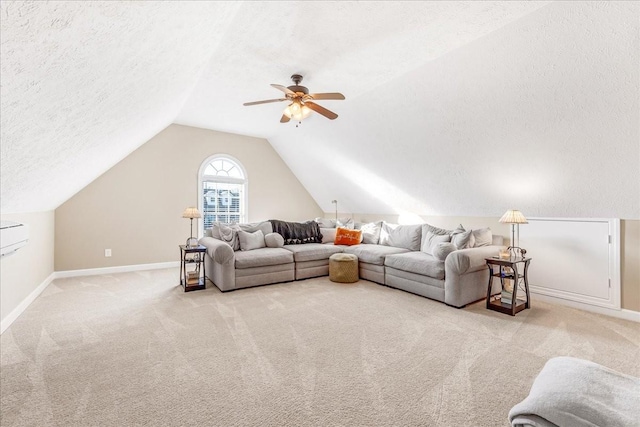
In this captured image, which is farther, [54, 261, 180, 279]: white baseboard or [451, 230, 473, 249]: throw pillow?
[54, 261, 180, 279]: white baseboard

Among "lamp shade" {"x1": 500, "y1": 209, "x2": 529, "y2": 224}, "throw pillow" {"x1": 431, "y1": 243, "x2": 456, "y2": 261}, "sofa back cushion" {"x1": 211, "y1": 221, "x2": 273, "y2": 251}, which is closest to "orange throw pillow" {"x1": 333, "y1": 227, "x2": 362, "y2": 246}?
"sofa back cushion" {"x1": 211, "y1": 221, "x2": 273, "y2": 251}

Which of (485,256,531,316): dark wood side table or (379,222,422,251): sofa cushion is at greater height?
(379,222,422,251): sofa cushion

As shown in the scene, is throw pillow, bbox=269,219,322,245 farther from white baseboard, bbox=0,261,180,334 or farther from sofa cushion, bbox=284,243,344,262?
white baseboard, bbox=0,261,180,334

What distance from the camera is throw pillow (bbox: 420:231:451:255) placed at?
4102 mm

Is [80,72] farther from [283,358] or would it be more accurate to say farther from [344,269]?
[344,269]

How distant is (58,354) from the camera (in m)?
2.30

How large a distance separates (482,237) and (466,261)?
0.85m

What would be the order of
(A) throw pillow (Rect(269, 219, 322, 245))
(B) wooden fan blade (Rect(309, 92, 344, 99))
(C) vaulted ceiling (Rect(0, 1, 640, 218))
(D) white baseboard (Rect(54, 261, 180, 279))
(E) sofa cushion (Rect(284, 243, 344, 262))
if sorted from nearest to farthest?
(C) vaulted ceiling (Rect(0, 1, 640, 218)) → (B) wooden fan blade (Rect(309, 92, 344, 99)) → (E) sofa cushion (Rect(284, 243, 344, 262)) → (D) white baseboard (Rect(54, 261, 180, 279)) → (A) throw pillow (Rect(269, 219, 322, 245))

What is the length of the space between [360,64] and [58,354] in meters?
3.67

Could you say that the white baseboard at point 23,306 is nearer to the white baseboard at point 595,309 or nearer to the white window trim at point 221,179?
the white window trim at point 221,179

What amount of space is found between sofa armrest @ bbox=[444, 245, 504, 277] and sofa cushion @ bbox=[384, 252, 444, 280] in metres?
0.11

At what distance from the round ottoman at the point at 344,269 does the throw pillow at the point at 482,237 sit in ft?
5.45

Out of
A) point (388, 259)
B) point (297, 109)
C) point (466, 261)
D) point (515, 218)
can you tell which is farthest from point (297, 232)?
point (515, 218)

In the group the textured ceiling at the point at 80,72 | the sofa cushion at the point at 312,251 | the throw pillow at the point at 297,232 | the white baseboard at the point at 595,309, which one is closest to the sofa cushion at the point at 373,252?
the sofa cushion at the point at 312,251
